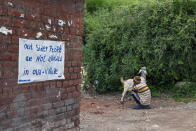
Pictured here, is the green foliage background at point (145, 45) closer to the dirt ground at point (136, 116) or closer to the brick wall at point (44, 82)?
the dirt ground at point (136, 116)

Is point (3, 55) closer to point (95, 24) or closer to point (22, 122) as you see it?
point (22, 122)

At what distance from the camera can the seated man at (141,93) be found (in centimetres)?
873

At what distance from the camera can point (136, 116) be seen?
781 cm

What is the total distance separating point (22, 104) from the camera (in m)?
4.05

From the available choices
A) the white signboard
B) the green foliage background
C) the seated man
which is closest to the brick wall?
the white signboard

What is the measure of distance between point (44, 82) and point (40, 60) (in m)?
0.35

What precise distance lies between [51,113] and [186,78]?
24.2 feet

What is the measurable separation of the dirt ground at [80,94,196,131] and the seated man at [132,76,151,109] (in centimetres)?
29

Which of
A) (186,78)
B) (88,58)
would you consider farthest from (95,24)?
(186,78)

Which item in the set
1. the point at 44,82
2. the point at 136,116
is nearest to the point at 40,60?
the point at 44,82

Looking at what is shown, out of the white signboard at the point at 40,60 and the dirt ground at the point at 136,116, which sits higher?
the white signboard at the point at 40,60

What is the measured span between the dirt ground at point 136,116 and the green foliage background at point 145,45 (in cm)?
115

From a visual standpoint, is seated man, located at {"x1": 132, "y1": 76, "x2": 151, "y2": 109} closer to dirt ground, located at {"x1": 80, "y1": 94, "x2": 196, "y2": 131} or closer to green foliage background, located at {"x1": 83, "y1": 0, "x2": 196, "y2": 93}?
dirt ground, located at {"x1": 80, "y1": 94, "x2": 196, "y2": 131}

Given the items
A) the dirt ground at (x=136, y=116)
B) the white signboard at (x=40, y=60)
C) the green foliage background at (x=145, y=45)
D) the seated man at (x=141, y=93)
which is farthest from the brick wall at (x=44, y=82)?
the green foliage background at (x=145, y=45)
